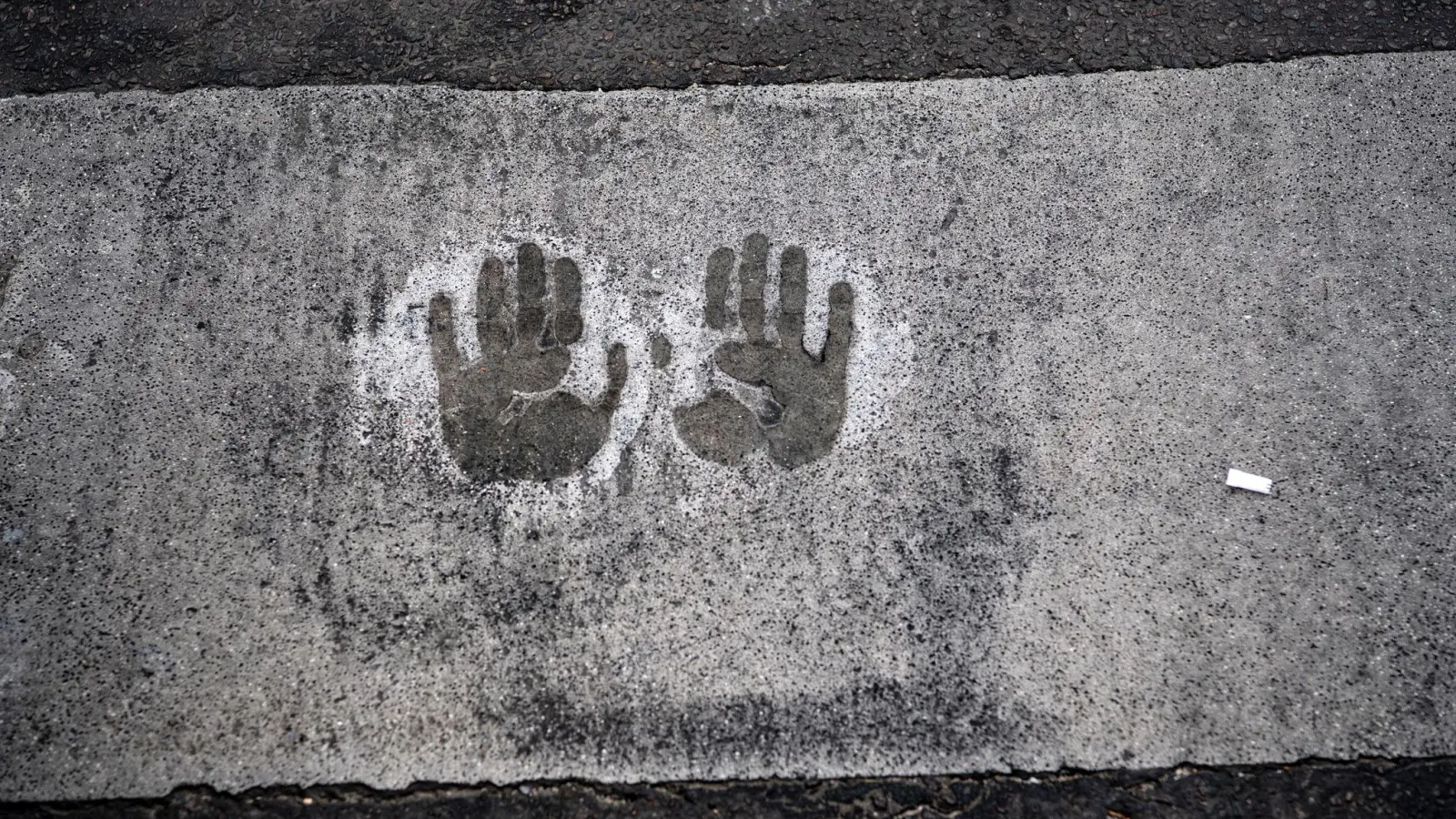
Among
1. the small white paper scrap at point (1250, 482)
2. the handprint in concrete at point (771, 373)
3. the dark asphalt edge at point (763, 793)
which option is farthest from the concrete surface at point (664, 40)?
the dark asphalt edge at point (763, 793)

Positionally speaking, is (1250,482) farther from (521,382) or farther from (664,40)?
(664,40)

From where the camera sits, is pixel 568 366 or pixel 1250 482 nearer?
pixel 1250 482

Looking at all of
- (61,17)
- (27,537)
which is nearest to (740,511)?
(27,537)

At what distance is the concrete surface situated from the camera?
2213mm

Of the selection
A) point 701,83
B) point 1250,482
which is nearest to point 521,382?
point 701,83

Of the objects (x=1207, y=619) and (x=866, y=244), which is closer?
(x=1207, y=619)

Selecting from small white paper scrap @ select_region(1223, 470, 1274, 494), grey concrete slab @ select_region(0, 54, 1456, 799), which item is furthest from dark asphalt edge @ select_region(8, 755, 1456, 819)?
small white paper scrap @ select_region(1223, 470, 1274, 494)

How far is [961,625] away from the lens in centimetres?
180

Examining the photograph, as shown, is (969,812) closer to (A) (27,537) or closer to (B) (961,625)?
(B) (961,625)

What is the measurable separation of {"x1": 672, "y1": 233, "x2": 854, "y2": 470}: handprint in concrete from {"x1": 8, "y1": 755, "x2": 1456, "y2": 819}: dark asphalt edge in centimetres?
68

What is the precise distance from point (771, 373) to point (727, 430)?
168 millimetres

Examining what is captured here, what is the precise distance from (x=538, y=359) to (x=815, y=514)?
0.73 m

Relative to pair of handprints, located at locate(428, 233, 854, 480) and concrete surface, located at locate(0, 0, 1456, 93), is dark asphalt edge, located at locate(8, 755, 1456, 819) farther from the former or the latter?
concrete surface, located at locate(0, 0, 1456, 93)

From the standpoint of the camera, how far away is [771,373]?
6.47 ft
